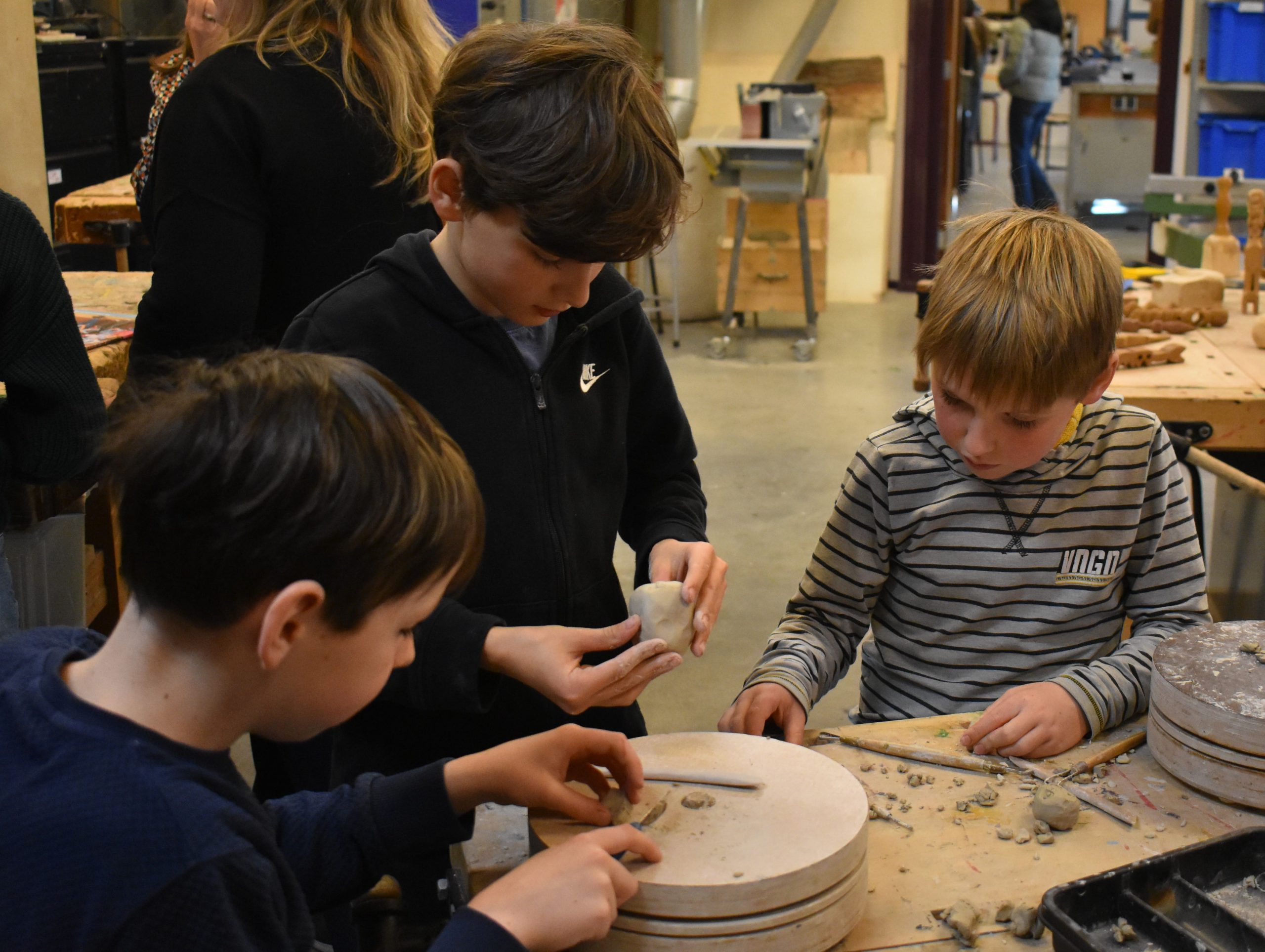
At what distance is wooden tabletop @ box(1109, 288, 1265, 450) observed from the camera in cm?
262

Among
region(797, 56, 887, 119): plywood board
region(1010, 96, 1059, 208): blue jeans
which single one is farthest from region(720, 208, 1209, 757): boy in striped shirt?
region(1010, 96, 1059, 208): blue jeans

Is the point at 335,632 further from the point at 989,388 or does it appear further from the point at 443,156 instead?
the point at 989,388

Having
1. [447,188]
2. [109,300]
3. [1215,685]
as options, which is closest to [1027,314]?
[1215,685]

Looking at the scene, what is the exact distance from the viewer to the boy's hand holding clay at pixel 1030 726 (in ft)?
4.53

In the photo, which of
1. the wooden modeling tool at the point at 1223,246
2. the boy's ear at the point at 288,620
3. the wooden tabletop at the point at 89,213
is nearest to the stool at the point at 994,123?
the wooden modeling tool at the point at 1223,246

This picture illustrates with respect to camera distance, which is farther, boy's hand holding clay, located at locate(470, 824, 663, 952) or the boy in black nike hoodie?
the boy in black nike hoodie

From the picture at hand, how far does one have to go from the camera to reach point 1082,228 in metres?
1.64

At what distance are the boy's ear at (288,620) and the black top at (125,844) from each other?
0.10 m

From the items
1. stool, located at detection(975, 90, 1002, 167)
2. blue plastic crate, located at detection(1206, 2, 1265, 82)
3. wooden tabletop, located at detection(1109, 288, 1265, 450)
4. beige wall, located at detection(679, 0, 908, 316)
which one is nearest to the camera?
wooden tabletop, located at detection(1109, 288, 1265, 450)

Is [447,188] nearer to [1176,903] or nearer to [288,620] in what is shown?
[288,620]

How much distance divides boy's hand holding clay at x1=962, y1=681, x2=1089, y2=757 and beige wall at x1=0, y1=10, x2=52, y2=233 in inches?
129

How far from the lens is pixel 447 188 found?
1324mm

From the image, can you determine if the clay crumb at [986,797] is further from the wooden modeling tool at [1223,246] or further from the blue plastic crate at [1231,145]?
the blue plastic crate at [1231,145]

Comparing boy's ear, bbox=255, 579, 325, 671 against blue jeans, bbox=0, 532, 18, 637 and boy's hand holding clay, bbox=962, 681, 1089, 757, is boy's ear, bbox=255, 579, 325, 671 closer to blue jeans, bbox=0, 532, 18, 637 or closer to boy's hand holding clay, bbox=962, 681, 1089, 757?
boy's hand holding clay, bbox=962, 681, 1089, 757
